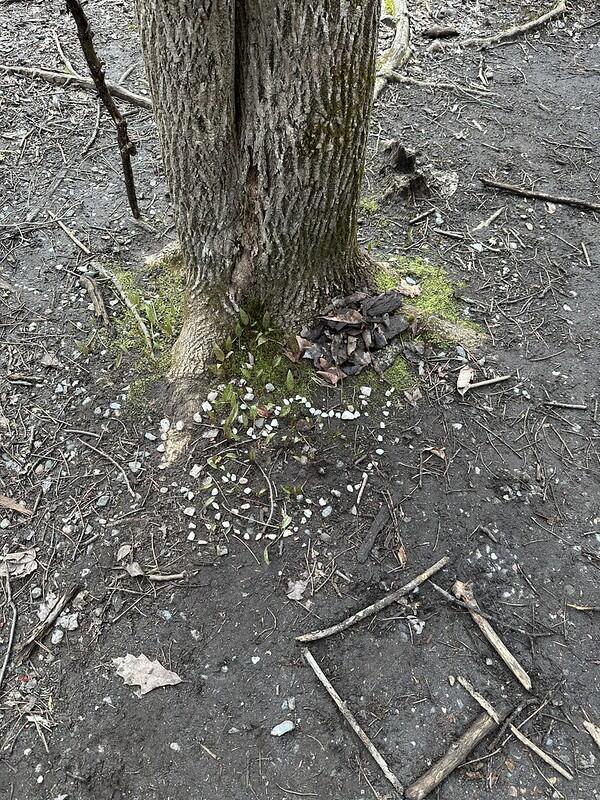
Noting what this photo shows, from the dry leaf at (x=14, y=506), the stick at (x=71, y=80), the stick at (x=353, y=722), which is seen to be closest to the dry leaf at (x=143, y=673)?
the stick at (x=353, y=722)

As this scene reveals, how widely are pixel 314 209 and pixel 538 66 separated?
452 centimetres

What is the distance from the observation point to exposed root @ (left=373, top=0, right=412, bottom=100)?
18.2ft

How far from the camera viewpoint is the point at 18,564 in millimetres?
2877

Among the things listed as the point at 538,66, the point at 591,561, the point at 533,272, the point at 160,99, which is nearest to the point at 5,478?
the point at 160,99

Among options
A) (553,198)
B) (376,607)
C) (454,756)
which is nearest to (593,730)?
(454,756)

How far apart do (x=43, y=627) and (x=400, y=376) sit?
2.23 metres

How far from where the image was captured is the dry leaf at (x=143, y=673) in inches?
100

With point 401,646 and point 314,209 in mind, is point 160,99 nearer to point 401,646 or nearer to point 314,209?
point 314,209

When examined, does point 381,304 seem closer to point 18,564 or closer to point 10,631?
point 18,564

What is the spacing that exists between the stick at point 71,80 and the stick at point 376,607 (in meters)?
4.72

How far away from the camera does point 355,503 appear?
3.02 m

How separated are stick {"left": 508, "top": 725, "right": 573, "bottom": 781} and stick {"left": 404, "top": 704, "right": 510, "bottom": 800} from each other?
7cm

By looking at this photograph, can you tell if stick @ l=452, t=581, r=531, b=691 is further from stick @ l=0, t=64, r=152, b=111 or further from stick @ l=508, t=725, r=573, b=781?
stick @ l=0, t=64, r=152, b=111

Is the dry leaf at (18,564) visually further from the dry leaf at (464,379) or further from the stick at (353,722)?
the dry leaf at (464,379)
